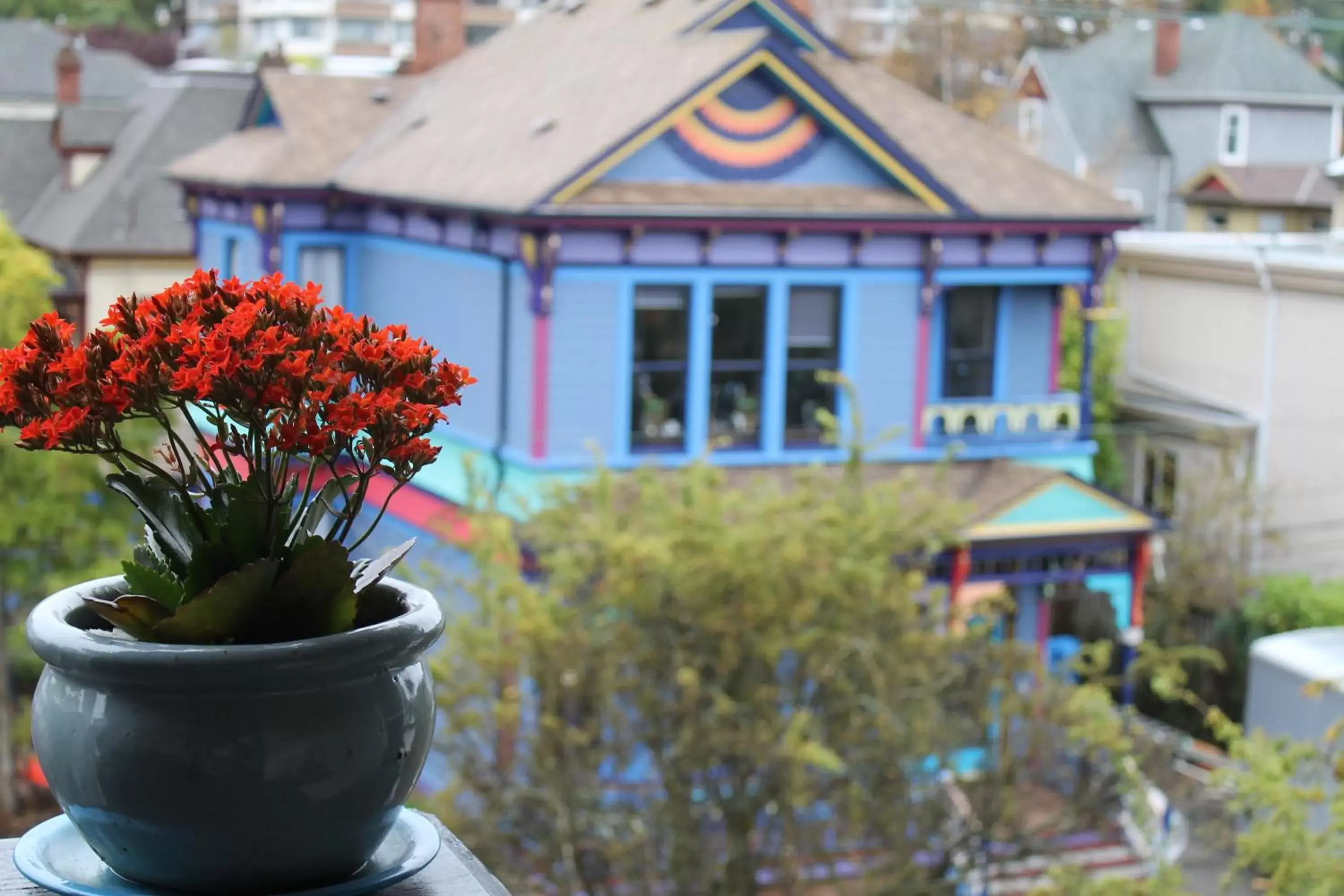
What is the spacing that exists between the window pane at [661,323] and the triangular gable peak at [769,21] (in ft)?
9.93

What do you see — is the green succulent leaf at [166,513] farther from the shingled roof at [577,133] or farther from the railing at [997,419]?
the railing at [997,419]

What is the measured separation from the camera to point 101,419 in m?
2.61

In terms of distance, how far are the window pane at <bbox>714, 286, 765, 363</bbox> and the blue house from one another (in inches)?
0.9

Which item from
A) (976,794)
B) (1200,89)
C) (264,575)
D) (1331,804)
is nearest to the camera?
(264,575)

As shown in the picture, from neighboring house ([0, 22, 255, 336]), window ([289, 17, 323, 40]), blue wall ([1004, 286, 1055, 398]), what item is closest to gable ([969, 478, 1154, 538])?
blue wall ([1004, 286, 1055, 398])

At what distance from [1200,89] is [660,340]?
1310 inches

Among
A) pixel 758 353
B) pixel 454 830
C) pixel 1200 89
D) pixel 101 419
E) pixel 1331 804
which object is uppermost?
pixel 1200 89

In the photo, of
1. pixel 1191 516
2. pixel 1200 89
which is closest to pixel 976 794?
pixel 1191 516

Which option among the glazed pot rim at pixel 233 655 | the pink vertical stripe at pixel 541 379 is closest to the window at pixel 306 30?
the pink vertical stripe at pixel 541 379

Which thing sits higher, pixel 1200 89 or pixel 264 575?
pixel 1200 89

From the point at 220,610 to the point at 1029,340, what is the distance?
18.2 meters

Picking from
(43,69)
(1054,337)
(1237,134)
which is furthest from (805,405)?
(43,69)

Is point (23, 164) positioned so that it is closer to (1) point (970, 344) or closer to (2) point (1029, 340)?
(1) point (970, 344)

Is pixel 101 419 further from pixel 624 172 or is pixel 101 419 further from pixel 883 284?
pixel 883 284
